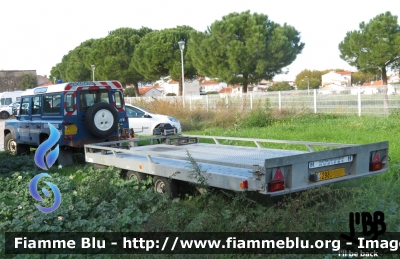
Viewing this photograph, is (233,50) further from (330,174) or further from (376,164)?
(330,174)

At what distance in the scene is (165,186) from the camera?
7.34 m

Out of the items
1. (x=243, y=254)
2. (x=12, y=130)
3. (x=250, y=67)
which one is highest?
(x=250, y=67)

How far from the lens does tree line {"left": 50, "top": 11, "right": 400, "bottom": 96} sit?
31.6 meters

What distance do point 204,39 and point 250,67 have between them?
181 inches

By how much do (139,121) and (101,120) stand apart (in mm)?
8566

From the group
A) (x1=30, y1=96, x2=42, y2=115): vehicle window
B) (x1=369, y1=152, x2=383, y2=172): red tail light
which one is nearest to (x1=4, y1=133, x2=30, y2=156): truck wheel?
(x1=30, y1=96, x2=42, y2=115): vehicle window

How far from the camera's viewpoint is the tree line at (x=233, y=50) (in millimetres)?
31609

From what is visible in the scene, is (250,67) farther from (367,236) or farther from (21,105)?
(367,236)

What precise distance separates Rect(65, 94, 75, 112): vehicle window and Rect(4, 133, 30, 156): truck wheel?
3.16m

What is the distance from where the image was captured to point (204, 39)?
39781 millimetres

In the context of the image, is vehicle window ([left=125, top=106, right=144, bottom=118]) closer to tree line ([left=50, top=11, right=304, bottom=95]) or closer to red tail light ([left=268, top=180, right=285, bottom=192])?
red tail light ([left=268, top=180, right=285, bottom=192])

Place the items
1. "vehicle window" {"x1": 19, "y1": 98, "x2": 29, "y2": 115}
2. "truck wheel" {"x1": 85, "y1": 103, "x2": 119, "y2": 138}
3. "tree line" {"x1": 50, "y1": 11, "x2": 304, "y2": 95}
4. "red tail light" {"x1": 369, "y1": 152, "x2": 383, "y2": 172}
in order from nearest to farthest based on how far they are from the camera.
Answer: "red tail light" {"x1": 369, "y1": 152, "x2": 383, "y2": 172}
"truck wheel" {"x1": 85, "y1": 103, "x2": 119, "y2": 138}
"vehicle window" {"x1": 19, "y1": 98, "x2": 29, "y2": 115}
"tree line" {"x1": 50, "y1": 11, "x2": 304, "y2": 95}

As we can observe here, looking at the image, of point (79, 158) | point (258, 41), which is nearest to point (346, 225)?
point (79, 158)

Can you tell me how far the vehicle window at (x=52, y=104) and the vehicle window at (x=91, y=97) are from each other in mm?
575
